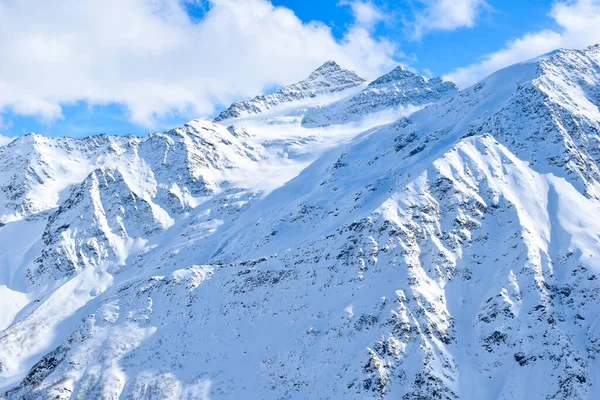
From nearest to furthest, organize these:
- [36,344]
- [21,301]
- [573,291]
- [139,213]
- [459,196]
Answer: [573,291], [459,196], [36,344], [21,301], [139,213]

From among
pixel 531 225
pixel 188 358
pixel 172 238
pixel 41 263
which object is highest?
pixel 41 263

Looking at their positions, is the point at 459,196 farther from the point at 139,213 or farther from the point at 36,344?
the point at 139,213

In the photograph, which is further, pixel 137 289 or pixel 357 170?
pixel 357 170

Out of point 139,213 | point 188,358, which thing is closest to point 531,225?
point 188,358

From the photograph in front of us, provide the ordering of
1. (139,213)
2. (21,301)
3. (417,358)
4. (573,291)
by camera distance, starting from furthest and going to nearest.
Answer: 1. (139,213)
2. (21,301)
3. (573,291)
4. (417,358)

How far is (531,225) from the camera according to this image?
9381cm

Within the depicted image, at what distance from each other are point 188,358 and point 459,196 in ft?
167

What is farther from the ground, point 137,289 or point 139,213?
point 139,213

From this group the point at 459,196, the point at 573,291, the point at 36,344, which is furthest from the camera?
the point at 36,344

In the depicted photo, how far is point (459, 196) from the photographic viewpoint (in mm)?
97812

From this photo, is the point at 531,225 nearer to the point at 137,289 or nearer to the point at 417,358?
the point at 417,358

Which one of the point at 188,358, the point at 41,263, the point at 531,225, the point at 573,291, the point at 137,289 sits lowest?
the point at 573,291

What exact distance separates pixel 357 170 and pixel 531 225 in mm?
66136

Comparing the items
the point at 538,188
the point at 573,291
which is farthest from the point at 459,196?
the point at 573,291
